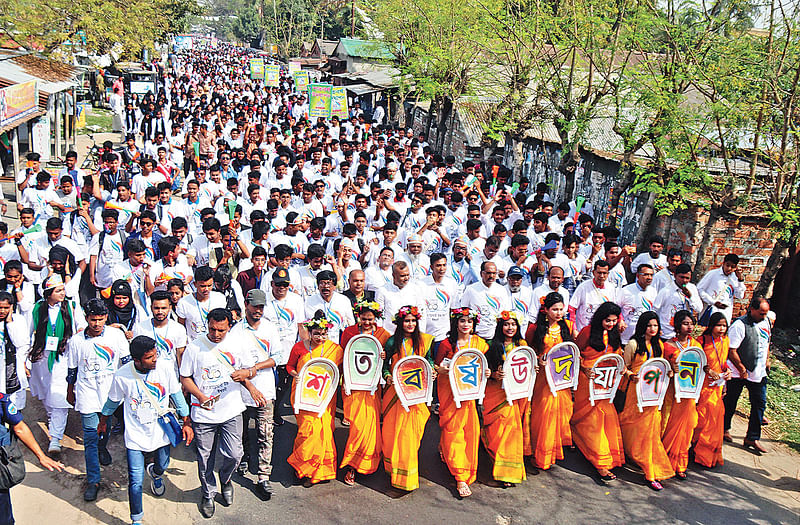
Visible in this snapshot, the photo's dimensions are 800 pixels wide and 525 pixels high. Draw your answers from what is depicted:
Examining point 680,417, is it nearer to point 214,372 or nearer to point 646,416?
point 646,416

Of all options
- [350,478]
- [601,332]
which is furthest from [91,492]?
[601,332]

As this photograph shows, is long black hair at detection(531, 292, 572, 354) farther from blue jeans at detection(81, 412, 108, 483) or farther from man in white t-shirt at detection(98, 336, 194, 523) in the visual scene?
blue jeans at detection(81, 412, 108, 483)

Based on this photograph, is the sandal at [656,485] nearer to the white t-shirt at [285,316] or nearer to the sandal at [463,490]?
the sandal at [463,490]

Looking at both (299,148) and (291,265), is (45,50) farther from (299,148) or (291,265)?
(291,265)

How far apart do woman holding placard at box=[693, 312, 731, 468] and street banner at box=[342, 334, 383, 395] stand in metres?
3.09

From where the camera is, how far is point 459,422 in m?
5.98

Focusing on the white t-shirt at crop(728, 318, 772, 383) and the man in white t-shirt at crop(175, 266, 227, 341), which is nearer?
the man in white t-shirt at crop(175, 266, 227, 341)

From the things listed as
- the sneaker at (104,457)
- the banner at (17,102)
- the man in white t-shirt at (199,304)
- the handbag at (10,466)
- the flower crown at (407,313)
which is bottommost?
the sneaker at (104,457)

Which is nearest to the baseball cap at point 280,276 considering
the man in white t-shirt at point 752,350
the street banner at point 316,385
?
the street banner at point 316,385

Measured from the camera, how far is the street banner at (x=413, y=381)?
5.81 metres

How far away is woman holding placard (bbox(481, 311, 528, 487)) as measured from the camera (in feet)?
19.9

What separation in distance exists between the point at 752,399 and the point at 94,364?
627cm

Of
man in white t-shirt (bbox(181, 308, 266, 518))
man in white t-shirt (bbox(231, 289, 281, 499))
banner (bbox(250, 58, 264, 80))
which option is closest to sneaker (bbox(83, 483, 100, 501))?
man in white t-shirt (bbox(181, 308, 266, 518))

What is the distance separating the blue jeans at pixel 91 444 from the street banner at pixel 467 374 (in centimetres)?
289
